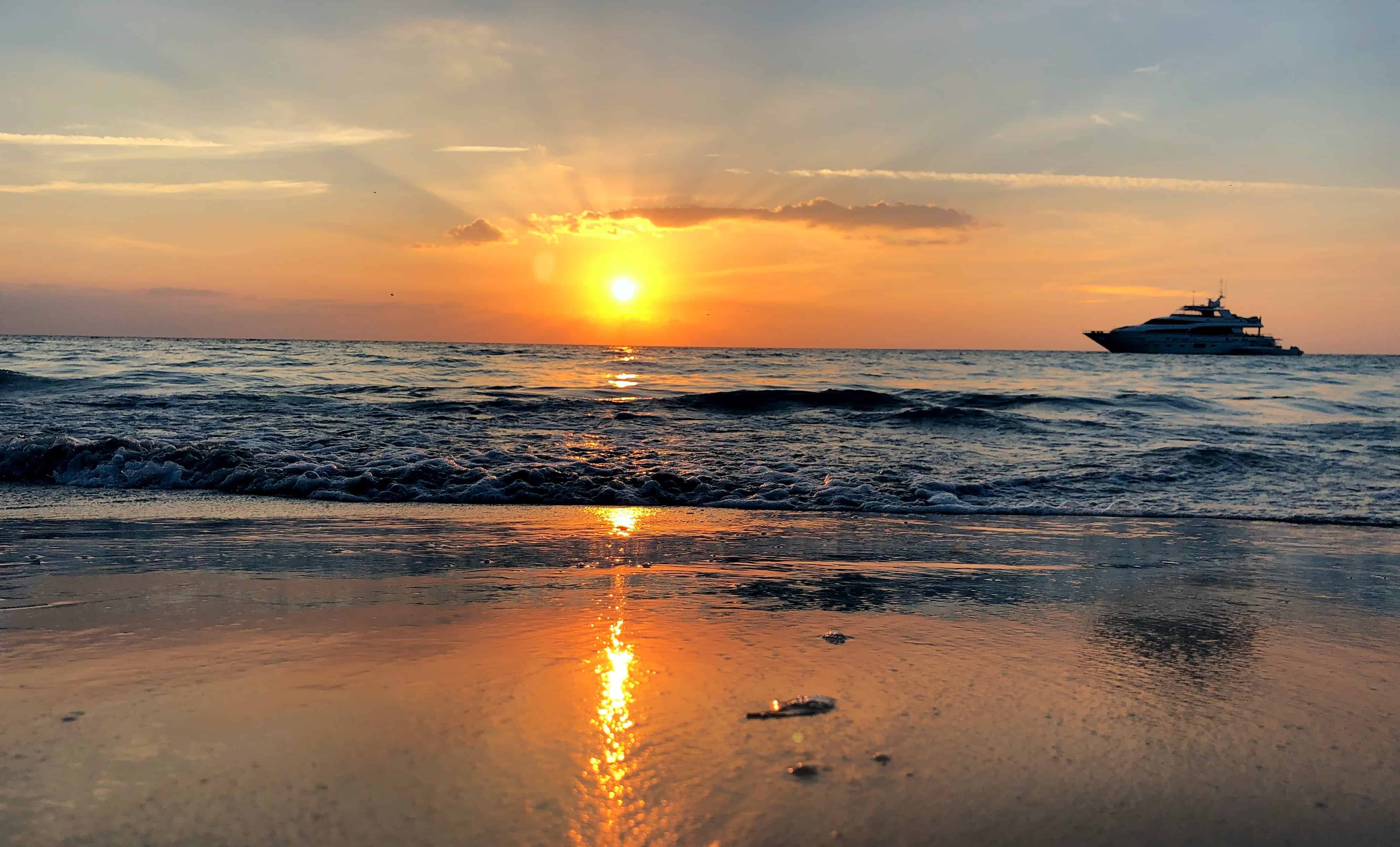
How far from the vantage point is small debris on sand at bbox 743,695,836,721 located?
2391 mm

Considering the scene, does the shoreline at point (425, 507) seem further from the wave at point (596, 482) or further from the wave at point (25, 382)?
the wave at point (25, 382)

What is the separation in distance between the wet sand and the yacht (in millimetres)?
95091

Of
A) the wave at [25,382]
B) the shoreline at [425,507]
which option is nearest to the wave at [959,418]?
the shoreline at [425,507]

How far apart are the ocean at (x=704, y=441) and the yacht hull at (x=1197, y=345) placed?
6830 cm

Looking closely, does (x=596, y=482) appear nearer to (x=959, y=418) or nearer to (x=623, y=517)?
(x=623, y=517)

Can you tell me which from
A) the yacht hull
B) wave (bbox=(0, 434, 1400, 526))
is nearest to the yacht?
the yacht hull

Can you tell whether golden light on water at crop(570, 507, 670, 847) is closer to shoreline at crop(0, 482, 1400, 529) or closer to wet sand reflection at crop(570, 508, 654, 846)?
wet sand reflection at crop(570, 508, 654, 846)

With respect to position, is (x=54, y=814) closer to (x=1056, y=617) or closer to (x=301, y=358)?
(x=1056, y=617)

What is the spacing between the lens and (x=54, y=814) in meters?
1.80

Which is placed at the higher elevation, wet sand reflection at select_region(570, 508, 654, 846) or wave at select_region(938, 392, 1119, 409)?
wave at select_region(938, 392, 1119, 409)

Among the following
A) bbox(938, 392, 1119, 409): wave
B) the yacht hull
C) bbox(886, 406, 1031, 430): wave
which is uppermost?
the yacht hull

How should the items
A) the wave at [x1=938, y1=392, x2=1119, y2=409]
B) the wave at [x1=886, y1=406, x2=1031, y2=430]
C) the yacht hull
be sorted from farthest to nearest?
the yacht hull, the wave at [x1=938, y1=392, x2=1119, y2=409], the wave at [x1=886, y1=406, x2=1031, y2=430]

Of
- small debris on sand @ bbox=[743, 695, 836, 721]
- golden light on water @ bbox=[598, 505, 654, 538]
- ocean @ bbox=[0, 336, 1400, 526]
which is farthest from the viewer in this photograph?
ocean @ bbox=[0, 336, 1400, 526]

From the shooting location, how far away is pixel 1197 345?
88.2m
